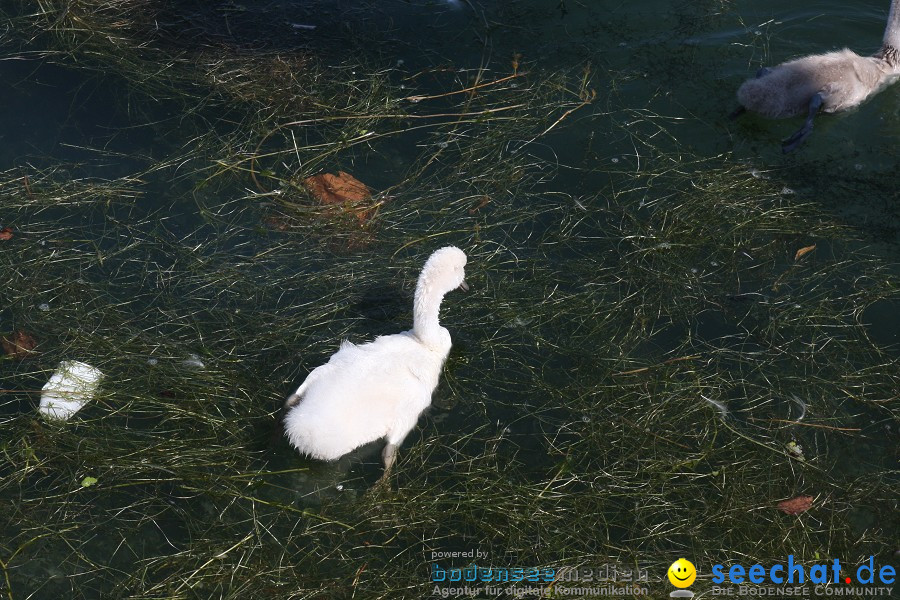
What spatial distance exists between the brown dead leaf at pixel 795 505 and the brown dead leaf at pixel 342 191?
→ 113 inches

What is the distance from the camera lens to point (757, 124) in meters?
6.36

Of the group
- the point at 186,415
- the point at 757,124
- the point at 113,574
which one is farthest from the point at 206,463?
the point at 757,124

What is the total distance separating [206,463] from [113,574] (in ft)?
2.06

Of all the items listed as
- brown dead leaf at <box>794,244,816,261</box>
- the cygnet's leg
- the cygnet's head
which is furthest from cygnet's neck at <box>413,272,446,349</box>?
the cygnet's leg

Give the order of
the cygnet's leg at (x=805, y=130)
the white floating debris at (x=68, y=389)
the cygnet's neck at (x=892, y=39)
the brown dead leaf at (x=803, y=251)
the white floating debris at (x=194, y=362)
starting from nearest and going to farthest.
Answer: the white floating debris at (x=68, y=389), the white floating debris at (x=194, y=362), the brown dead leaf at (x=803, y=251), the cygnet's leg at (x=805, y=130), the cygnet's neck at (x=892, y=39)

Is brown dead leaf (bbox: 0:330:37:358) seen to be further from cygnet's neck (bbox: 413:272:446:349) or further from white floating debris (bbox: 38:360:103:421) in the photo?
cygnet's neck (bbox: 413:272:446:349)

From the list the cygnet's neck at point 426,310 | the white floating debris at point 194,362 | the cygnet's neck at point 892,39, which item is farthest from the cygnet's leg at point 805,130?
the white floating debris at point 194,362

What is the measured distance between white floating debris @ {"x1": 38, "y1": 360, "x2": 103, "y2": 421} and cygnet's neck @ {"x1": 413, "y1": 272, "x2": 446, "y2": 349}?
1650mm

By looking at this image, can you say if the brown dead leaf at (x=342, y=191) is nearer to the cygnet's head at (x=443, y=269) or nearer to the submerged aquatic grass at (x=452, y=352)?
the submerged aquatic grass at (x=452, y=352)

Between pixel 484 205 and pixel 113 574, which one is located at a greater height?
pixel 484 205

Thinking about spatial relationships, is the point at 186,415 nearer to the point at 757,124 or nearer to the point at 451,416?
the point at 451,416

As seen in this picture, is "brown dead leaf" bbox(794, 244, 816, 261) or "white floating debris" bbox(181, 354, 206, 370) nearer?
"white floating debris" bbox(181, 354, 206, 370)

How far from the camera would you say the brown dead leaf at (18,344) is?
4.73m

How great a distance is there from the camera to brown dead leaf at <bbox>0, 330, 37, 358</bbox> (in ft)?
15.5
